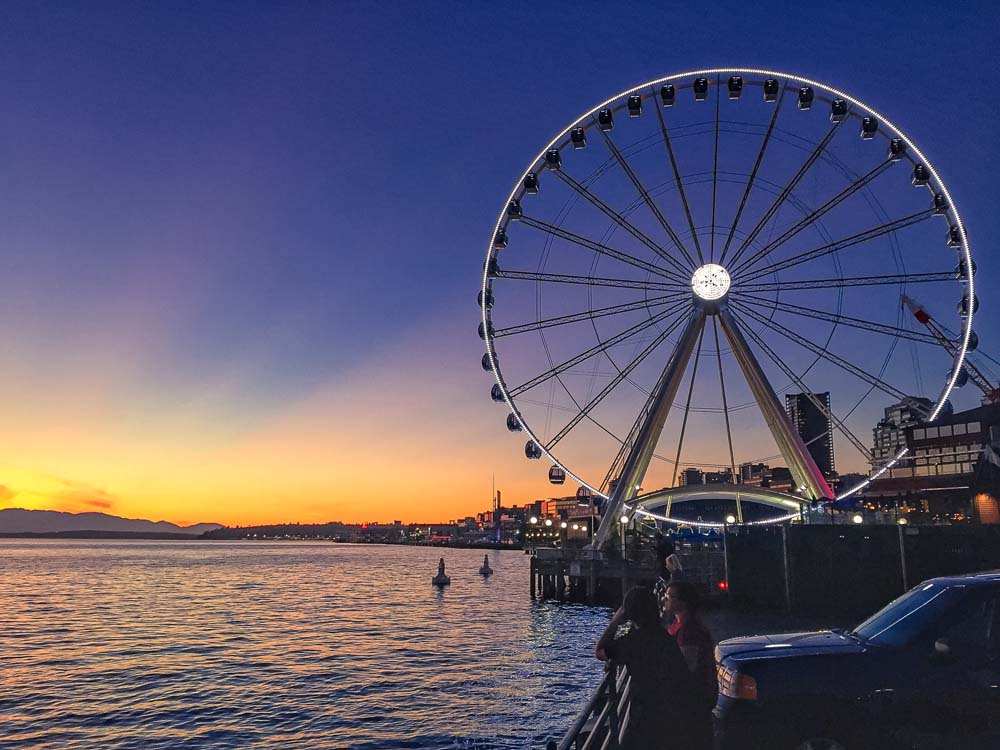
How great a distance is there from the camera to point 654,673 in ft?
21.1

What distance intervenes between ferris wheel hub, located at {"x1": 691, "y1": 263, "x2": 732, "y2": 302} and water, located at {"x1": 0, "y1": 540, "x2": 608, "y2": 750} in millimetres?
16777

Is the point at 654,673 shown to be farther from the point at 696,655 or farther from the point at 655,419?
the point at 655,419

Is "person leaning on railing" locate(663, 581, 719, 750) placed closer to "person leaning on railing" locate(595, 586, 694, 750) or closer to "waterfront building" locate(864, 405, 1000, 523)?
"person leaning on railing" locate(595, 586, 694, 750)

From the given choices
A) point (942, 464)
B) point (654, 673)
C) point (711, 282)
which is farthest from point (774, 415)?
point (942, 464)

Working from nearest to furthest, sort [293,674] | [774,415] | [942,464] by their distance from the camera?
1. [293,674]
2. [774,415]
3. [942,464]

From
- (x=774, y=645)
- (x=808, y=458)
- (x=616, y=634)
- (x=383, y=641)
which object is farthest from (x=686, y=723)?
(x=808, y=458)

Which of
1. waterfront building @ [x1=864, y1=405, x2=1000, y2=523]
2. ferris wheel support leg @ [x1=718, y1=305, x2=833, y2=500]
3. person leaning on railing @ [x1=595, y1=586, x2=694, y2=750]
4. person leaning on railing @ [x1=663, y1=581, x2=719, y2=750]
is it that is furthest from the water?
waterfront building @ [x1=864, y1=405, x2=1000, y2=523]

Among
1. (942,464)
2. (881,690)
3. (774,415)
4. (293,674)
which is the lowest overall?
(293,674)

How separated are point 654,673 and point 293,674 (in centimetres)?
Result: 2614

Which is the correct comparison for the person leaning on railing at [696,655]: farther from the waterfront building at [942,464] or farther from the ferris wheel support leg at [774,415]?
the waterfront building at [942,464]

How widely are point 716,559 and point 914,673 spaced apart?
37068 millimetres

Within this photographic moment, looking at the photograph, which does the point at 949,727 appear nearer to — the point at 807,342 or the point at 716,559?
the point at 807,342

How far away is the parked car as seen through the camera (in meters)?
6.55

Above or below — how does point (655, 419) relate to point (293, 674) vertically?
above
